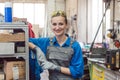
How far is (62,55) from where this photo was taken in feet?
6.73

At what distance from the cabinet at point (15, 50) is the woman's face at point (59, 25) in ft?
0.86

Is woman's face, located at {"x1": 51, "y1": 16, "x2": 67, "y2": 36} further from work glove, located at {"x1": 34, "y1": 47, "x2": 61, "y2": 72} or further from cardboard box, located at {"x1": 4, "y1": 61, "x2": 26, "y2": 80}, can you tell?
cardboard box, located at {"x1": 4, "y1": 61, "x2": 26, "y2": 80}

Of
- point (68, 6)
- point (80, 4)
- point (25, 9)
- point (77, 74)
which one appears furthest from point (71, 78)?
point (25, 9)

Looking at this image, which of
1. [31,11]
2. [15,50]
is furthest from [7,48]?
[31,11]

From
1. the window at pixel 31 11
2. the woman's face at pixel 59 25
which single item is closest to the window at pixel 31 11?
the window at pixel 31 11

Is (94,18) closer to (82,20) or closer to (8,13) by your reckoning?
(82,20)

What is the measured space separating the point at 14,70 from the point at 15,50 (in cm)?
17

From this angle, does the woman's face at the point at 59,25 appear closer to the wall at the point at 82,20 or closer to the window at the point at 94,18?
the window at the point at 94,18

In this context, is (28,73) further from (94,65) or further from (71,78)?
(94,65)

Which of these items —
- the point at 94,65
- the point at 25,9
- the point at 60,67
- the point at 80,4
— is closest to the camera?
the point at 60,67

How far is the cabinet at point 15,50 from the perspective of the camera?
6.89ft

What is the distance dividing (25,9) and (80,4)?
3379 millimetres

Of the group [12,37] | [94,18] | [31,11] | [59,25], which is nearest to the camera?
[59,25]

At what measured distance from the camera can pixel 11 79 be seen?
2.17m
